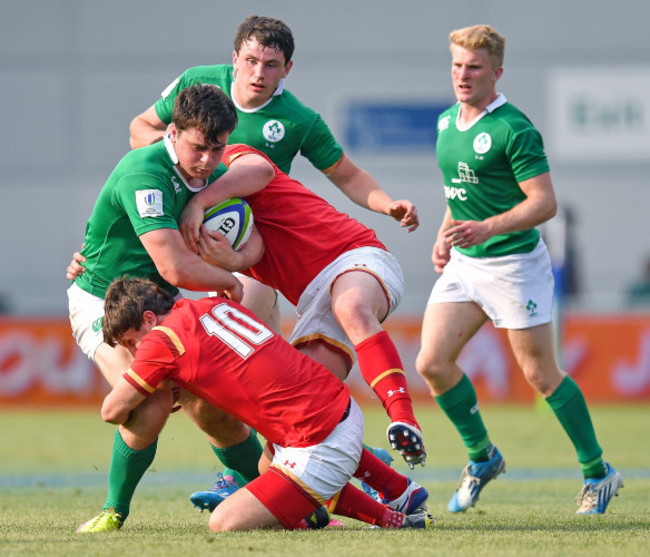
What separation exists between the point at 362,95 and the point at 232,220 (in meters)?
15.1

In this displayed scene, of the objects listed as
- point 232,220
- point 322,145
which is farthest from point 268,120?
point 232,220

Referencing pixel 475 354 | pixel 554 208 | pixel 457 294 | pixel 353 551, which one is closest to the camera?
pixel 353 551

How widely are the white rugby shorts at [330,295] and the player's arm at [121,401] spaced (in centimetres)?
105

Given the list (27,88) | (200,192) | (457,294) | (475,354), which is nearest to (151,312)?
(200,192)

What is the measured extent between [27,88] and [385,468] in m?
16.4

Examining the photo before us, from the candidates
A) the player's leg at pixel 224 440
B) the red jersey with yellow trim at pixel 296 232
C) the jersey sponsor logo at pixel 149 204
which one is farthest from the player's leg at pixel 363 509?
the jersey sponsor logo at pixel 149 204

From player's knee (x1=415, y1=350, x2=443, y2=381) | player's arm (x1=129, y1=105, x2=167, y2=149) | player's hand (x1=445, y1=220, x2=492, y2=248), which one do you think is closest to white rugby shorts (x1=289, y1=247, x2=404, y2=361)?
player's hand (x1=445, y1=220, x2=492, y2=248)

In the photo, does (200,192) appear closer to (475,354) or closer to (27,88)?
(475,354)

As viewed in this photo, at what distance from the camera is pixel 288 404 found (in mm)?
4668

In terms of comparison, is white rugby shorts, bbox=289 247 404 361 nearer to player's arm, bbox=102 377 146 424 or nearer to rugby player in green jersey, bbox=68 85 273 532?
rugby player in green jersey, bbox=68 85 273 532

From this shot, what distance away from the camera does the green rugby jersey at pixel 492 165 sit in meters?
5.75

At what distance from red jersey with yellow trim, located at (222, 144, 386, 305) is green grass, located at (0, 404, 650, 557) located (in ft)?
4.03

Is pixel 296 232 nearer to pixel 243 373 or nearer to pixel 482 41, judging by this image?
pixel 243 373

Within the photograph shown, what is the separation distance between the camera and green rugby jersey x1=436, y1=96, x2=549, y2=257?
5746 millimetres
